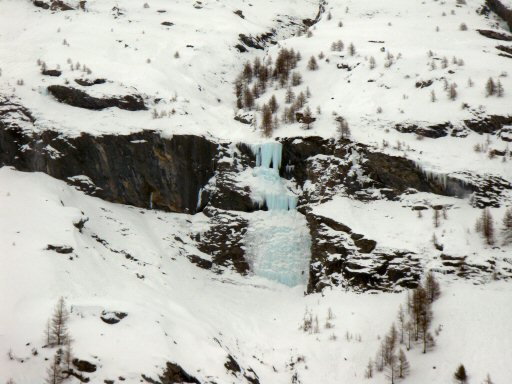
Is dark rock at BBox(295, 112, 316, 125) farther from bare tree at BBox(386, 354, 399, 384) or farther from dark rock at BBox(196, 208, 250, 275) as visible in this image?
bare tree at BBox(386, 354, 399, 384)

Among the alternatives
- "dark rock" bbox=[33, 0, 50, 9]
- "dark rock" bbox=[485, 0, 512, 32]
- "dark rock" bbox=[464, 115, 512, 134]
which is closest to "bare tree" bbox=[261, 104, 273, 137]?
"dark rock" bbox=[464, 115, 512, 134]

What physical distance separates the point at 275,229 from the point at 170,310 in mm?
7602

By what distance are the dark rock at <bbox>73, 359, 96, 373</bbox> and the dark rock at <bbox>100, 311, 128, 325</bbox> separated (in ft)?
6.47

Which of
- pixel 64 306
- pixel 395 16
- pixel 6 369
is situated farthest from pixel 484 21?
pixel 6 369

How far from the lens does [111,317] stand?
15.5 meters

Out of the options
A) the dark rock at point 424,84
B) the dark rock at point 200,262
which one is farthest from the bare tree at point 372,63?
the dark rock at point 200,262

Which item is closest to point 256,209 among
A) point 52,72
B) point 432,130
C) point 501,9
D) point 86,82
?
point 432,130

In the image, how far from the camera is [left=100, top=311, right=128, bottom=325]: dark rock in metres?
15.4

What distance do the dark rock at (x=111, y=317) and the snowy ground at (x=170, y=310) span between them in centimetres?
16

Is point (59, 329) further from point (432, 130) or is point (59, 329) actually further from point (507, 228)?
point (432, 130)

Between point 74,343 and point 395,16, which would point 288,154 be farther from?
point 395,16

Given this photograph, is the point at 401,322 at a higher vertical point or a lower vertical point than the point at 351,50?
lower

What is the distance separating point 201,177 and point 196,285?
5.83 meters

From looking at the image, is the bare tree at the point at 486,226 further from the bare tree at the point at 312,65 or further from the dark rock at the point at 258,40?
the dark rock at the point at 258,40
